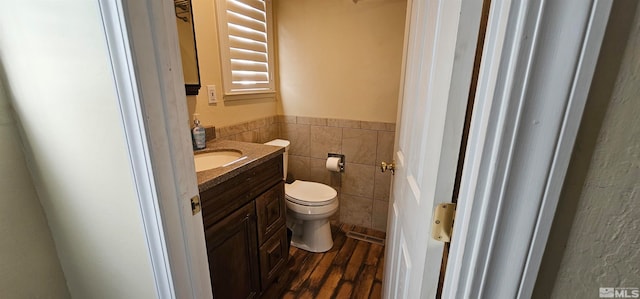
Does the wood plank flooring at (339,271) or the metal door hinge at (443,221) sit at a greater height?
the metal door hinge at (443,221)

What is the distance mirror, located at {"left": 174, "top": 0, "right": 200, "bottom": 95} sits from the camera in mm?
1344

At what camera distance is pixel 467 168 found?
1.30 ft

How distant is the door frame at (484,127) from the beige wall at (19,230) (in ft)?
1.83

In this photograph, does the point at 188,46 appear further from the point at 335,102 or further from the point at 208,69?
the point at 335,102

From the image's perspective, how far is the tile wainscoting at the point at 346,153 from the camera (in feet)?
6.89

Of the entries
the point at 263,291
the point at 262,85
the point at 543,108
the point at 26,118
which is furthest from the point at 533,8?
the point at 262,85

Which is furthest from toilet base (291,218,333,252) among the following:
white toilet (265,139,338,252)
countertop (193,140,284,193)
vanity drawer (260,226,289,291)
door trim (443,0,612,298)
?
door trim (443,0,612,298)

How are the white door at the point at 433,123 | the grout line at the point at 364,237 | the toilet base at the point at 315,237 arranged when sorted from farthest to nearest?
the grout line at the point at 364,237 < the toilet base at the point at 315,237 < the white door at the point at 433,123

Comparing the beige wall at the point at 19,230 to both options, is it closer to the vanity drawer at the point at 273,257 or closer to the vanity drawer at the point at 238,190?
the vanity drawer at the point at 238,190

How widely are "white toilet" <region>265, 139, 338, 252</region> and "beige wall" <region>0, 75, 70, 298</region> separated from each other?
120 cm

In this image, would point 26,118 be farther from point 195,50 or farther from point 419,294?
point 419,294

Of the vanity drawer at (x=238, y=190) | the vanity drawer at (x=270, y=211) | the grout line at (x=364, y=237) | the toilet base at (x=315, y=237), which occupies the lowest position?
the grout line at (x=364, y=237)

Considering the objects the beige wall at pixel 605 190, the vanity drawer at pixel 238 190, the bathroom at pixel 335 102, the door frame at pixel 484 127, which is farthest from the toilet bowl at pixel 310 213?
the beige wall at pixel 605 190

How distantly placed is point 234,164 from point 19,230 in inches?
28.2
